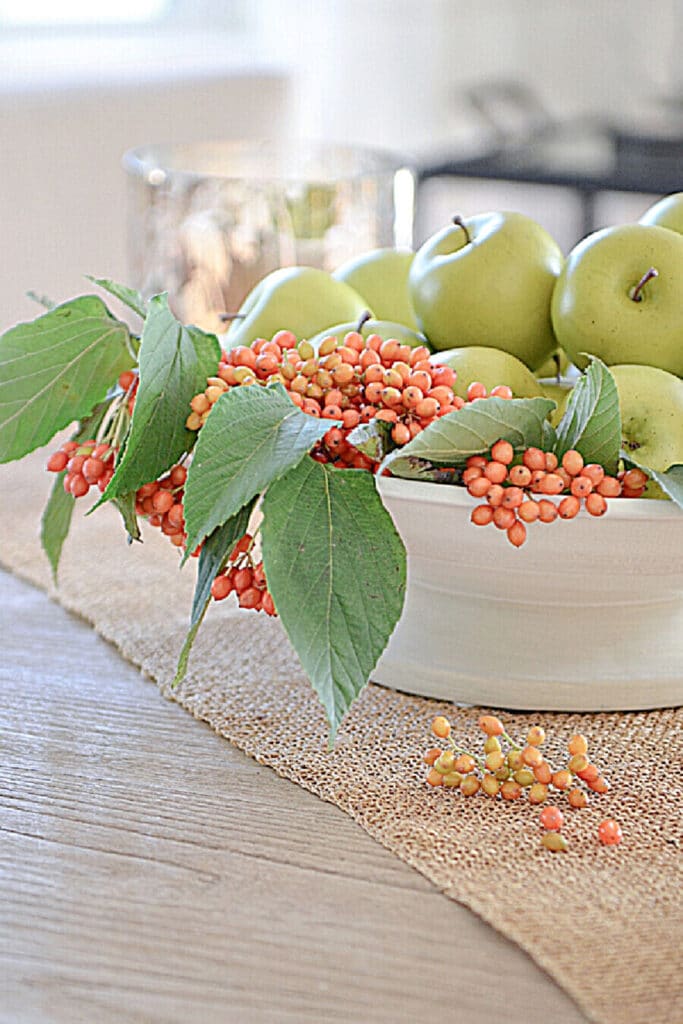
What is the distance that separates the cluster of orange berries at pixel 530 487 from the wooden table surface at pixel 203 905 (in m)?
0.15

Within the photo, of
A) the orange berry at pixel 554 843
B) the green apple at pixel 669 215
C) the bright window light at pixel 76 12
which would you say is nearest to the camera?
the orange berry at pixel 554 843

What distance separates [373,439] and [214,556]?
0.30 feet

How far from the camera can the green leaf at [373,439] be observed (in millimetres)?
584

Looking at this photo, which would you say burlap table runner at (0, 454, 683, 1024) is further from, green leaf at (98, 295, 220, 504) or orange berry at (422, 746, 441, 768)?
green leaf at (98, 295, 220, 504)

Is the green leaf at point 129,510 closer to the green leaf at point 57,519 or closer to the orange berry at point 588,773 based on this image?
the green leaf at point 57,519

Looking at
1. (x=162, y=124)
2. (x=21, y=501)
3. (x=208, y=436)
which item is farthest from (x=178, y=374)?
(x=162, y=124)

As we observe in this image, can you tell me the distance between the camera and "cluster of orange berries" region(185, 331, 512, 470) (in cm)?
59

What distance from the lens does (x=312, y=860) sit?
53 cm

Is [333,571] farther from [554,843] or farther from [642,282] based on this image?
[642,282]

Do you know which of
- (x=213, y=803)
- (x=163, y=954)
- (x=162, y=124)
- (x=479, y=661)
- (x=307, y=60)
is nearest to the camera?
(x=163, y=954)

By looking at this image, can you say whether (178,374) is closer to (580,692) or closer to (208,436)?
(208,436)

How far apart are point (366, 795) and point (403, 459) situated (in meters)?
0.15

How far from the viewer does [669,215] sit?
0.74 m

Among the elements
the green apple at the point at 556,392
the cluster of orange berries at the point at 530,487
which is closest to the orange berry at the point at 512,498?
the cluster of orange berries at the point at 530,487
